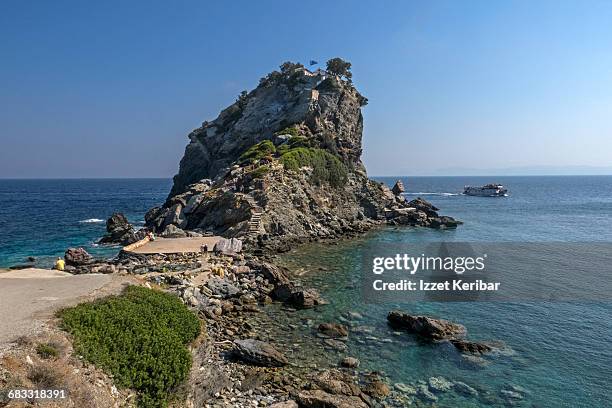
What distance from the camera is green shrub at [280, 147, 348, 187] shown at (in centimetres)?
6512

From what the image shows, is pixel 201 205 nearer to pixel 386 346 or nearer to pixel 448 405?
pixel 386 346

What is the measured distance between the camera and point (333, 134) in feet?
284

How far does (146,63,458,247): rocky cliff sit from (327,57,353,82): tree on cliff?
9.49 ft

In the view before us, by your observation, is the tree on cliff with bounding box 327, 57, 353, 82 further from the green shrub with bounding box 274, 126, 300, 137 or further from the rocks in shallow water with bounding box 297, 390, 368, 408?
the rocks in shallow water with bounding box 297, 390, 368, 408

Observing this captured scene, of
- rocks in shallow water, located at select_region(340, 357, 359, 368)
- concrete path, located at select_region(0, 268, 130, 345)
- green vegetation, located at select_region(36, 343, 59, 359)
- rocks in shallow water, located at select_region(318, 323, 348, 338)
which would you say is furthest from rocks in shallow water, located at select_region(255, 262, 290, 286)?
green vegetation, located at select_region(36, 343, 59, 359)

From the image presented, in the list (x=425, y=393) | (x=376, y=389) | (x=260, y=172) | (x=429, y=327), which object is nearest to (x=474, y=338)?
(x=429, y=327)

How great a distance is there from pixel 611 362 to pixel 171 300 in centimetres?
2240

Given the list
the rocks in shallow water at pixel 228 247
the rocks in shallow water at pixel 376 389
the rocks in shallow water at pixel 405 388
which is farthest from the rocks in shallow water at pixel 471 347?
the rocks in shallow water at pixel 228 247

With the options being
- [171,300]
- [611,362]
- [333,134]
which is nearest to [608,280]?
[611,362]

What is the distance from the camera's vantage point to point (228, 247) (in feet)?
132

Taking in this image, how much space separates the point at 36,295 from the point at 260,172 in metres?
43.2

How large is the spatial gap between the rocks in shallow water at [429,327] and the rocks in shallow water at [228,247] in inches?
789

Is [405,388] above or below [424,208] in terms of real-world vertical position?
below

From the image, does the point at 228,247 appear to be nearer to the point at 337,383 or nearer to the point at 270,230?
the point at 270,230
